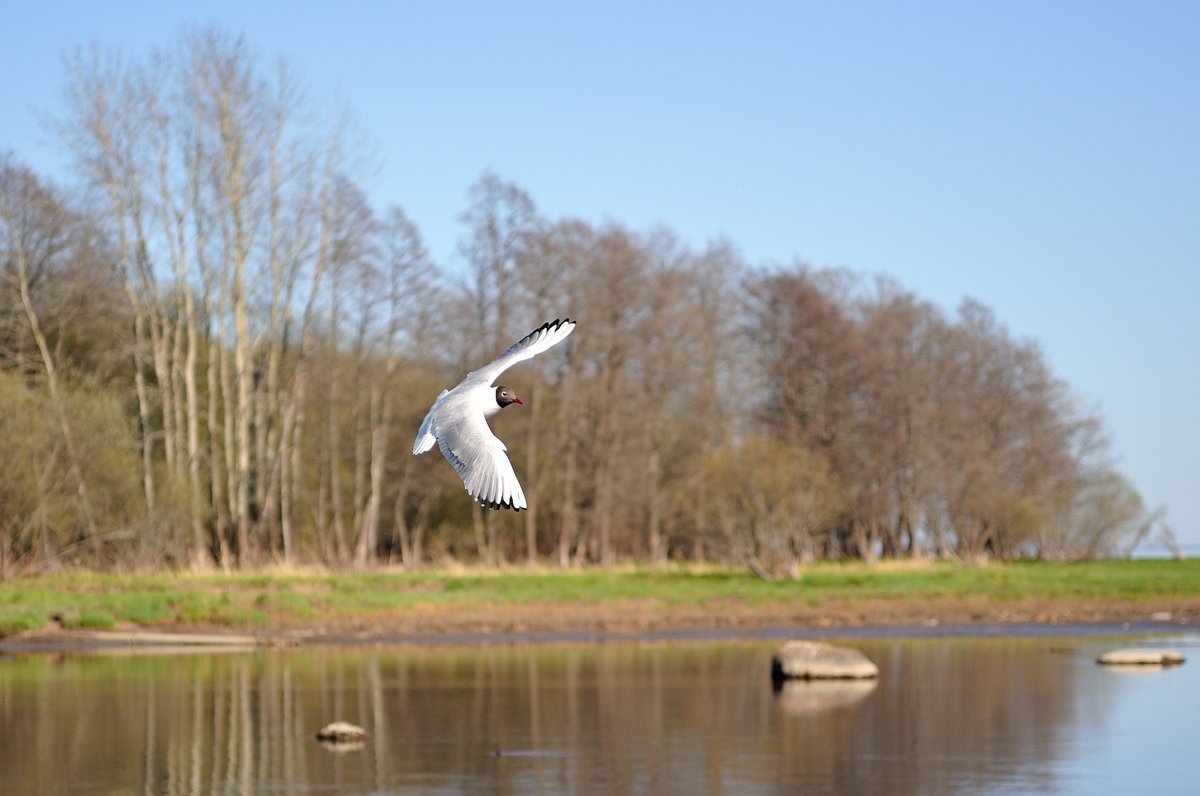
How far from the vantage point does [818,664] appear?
35.0 metres

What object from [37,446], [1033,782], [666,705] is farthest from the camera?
Answer: [37,446]

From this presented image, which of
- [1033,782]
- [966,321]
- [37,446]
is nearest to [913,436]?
[966,321]

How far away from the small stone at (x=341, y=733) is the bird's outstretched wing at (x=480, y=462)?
56.4ft

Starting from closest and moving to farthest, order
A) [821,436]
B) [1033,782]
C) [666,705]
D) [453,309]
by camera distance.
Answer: [1033,782] → [666,705] → [453,309] → [821,436]

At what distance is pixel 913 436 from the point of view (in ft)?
241

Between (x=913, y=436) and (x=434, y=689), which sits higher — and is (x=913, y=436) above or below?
above

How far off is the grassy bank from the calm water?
3500 millimetres

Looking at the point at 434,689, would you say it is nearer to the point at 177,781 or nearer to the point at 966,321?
the point at 177,781

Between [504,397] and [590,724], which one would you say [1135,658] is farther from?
[504,397]

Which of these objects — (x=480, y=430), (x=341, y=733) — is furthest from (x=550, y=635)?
(x=480, y=430)

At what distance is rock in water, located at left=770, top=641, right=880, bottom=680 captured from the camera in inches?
1362

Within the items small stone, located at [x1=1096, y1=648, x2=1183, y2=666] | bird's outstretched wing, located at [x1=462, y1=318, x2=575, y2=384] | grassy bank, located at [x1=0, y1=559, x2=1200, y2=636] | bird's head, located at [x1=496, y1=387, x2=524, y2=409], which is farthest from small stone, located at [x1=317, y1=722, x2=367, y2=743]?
small stone, located at [x1=1096, y1=648, x2=1183, y2=666]

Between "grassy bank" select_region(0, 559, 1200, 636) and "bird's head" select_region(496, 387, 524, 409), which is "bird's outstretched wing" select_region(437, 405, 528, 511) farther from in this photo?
"grassy bank" select_region(0, 559, 1200, 636)

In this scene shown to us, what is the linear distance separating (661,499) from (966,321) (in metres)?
24.0
